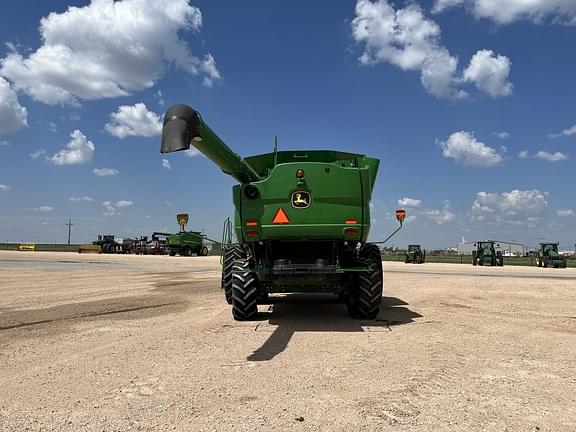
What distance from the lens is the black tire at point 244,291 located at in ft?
26.8

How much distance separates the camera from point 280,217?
25.8 ft

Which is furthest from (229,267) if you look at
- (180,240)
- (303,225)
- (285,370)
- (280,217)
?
(180,240)

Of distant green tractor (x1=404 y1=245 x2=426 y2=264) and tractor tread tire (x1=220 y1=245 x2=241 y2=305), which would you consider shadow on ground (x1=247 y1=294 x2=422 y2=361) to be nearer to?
tractor tread tire (x1=220 y1=245 x2=241 y2=305)

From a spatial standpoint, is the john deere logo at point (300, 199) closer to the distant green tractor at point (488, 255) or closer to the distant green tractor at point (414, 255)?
the distant green tractor at point (488, 255)

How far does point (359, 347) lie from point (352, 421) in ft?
8.82

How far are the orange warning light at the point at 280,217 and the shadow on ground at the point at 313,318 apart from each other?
1.82 meters

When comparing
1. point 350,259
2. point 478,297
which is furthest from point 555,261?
point 350,259

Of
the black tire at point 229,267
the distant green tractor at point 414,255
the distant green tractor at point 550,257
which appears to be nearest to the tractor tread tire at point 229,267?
the black tire at point 229,267

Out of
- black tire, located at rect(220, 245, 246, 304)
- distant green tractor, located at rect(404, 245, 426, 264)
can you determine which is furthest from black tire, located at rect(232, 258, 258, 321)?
distant green tractor, located at rect(404, 245, 426, 264)

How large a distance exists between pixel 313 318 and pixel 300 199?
99.9 inches

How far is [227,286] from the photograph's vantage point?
10.5m

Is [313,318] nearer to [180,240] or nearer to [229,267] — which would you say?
[229,267]

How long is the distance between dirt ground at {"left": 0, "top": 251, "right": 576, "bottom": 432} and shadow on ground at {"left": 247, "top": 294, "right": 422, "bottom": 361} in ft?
0.17

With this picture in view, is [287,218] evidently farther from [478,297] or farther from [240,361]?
[478,297]
